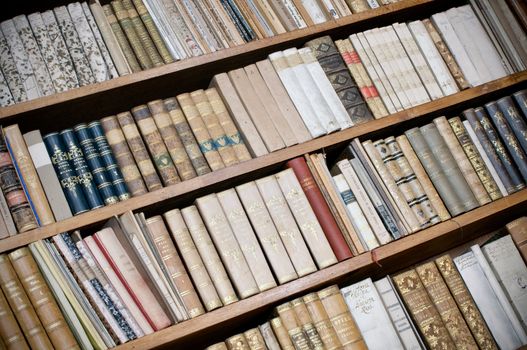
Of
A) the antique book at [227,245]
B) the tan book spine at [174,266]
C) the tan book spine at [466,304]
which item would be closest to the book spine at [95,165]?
the tan book spine at [174,266]

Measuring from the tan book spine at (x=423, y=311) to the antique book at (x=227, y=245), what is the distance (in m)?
0.43

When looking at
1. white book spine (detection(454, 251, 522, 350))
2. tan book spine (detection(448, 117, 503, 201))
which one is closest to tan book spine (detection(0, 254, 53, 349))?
white book spine (detection(454, 251, 522, 350))

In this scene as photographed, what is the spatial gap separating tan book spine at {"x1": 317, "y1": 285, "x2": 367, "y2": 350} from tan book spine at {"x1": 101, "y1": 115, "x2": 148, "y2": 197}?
57cm

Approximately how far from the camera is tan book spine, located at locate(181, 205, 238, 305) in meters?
1.37

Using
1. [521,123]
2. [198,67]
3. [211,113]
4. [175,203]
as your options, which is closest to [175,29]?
[198,67]

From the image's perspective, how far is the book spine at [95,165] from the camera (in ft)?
4.60

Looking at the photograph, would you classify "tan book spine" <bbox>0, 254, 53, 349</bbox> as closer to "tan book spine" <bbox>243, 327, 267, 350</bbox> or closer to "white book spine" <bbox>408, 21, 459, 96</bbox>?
"tan book spine" <bbox>243, 327, 267, 350</bbox>

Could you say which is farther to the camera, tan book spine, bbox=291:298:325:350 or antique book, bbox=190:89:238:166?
antique book, bbox=190:89:238:166

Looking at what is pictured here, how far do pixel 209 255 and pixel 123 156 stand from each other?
0.36 meters

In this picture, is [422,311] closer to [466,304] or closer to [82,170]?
[466,304]

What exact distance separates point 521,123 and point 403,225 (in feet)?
1.77

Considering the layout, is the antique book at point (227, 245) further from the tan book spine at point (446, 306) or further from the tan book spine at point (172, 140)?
the tan book spine at point (446, 306)

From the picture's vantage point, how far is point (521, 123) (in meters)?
1.68

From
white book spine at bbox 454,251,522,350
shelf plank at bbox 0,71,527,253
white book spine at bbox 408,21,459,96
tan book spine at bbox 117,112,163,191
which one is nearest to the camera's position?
shelf plank at bbox 0,71,527,253
